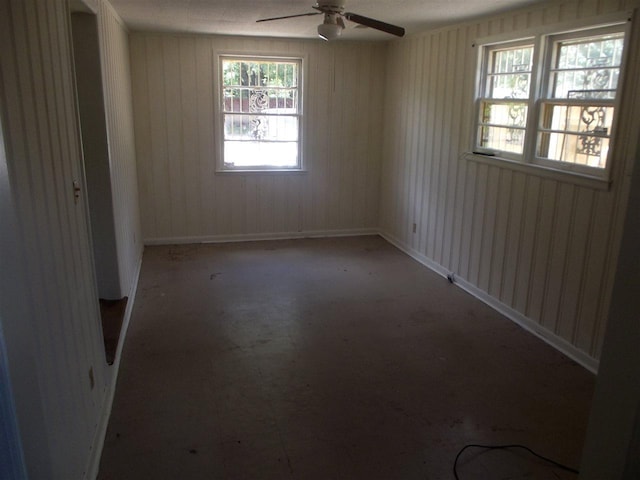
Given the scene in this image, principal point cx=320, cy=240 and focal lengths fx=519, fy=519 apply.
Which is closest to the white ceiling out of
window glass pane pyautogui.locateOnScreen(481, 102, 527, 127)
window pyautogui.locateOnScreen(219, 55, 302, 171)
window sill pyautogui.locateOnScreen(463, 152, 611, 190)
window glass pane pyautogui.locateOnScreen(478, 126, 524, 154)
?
window pyautogui.locateOnScreen(219, 55, 302, 171)

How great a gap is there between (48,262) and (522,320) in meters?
3.50

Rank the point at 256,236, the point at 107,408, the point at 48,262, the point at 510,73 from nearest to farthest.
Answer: the point at 48,262 < the point at 107,408 < the point at 510,73 < the point at 256,236

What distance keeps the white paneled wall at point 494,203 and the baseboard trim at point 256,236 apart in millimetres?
491

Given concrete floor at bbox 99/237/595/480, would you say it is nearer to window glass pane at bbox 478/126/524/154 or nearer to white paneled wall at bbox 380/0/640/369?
white paneled wall at bbox 380/0/640/369

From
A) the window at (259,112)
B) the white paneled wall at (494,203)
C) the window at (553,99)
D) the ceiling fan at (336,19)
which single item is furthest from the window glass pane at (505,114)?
the window at (259,112)

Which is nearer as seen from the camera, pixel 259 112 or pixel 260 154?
pixel 259 112

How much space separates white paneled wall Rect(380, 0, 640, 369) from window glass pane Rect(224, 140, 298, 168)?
122cm

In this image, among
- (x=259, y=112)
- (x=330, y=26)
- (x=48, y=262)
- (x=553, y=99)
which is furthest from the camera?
(x=259, y=112)

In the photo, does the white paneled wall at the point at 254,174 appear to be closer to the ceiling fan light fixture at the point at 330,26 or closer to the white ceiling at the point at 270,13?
the white ceiling at the point at 270,13

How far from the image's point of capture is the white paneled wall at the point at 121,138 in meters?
3.75

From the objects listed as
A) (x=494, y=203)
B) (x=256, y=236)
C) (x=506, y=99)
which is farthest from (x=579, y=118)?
(x=256, y=236)

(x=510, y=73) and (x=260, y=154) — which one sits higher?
(x=510, y=73)

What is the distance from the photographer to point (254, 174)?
637 cm

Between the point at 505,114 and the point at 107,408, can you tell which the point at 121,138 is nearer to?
the point at 107,408
